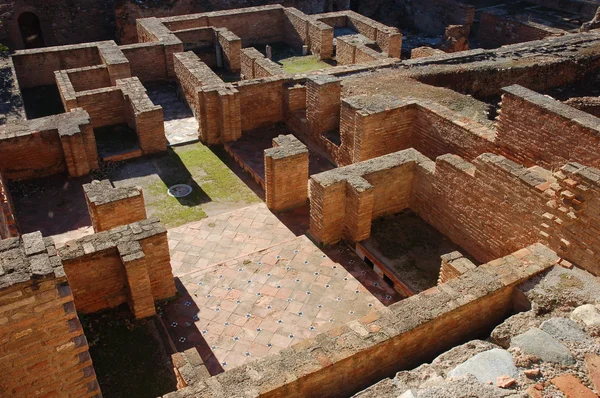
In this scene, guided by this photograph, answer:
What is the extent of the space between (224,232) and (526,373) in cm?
628

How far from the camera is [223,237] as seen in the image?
9617 mm

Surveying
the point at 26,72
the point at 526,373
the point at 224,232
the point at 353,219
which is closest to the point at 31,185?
the point at 224,232

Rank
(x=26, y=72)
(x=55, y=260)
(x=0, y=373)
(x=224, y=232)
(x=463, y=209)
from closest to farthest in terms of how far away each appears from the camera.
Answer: (x=0, y=373) → (x=55, y=260) → (x=463, y=209) → (x=224, y=232) → (x=26, y=72)

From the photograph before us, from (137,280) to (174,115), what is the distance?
787cm

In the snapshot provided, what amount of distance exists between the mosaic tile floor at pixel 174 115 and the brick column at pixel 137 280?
6.09 metres

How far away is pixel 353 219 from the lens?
8.84 metres

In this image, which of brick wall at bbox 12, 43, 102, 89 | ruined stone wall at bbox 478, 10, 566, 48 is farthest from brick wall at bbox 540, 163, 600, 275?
ruined stone wall at bbox 478, 10, 566, 48

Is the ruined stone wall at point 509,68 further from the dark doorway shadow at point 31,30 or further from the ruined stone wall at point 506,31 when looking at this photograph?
the dark doorway shadow at point 31,30

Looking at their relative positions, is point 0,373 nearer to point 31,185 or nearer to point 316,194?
point 316,194

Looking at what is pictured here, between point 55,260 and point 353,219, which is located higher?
point 55,260

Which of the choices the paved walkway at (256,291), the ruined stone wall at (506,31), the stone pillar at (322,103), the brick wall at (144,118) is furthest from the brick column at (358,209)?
the ruined stone wall at (506,31)

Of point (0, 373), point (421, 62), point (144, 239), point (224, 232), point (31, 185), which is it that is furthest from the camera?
point (421, 62)

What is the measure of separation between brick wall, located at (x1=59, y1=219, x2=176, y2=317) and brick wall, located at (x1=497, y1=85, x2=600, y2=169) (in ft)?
19.7

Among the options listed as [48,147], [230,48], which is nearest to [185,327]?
[48,147]
